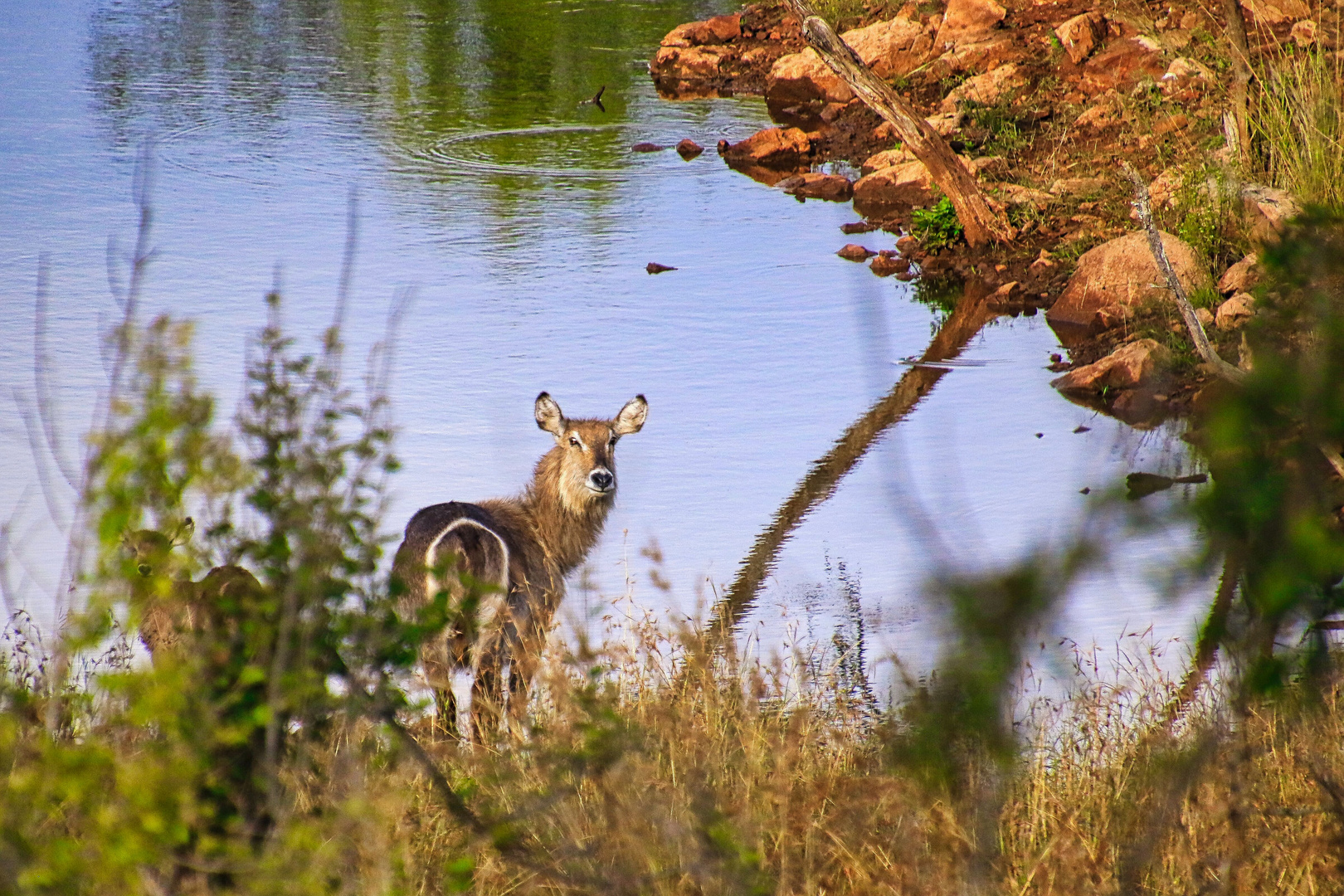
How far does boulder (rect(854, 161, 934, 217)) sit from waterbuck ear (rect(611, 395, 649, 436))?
731 cm

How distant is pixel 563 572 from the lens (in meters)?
7.18

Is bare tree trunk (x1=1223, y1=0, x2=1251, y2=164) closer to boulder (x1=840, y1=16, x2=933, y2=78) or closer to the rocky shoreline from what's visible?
the rocky shoreline

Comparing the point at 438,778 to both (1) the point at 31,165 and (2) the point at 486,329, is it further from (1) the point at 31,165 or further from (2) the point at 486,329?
(1) the point at 31,165

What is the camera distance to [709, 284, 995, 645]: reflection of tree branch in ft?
22.8

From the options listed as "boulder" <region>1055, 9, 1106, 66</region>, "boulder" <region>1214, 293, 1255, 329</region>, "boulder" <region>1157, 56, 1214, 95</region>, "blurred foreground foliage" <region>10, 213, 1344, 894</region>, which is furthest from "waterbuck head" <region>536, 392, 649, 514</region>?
"boulder" <region>1055, 9, 1106, 66</region>

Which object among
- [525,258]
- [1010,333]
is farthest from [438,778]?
[525,258]

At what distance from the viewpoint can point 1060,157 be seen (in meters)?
14.6

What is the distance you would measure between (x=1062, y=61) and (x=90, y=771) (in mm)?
16087

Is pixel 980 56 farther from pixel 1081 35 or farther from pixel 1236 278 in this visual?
pixel 1236 278

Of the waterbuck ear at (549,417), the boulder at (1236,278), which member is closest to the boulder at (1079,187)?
the boulder at (1236,278)

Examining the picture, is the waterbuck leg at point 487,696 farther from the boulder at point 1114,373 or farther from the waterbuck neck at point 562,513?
A: the boulder at point 1114,373

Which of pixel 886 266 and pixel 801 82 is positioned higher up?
pixel 801 82

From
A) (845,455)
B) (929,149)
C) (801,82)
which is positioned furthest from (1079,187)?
(801,82)

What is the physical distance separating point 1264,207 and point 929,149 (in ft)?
11.6
